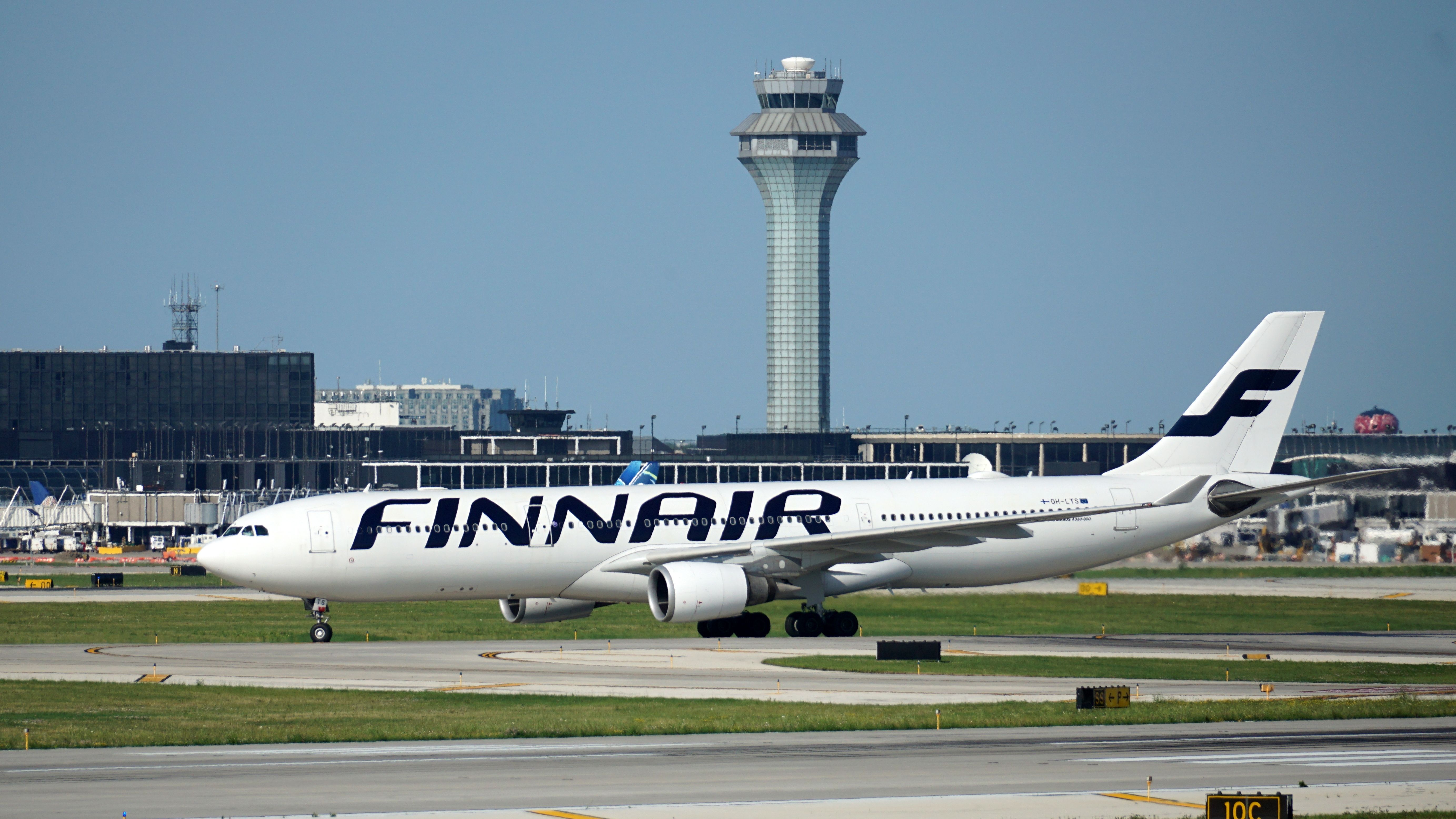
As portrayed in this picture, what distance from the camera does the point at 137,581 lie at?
8375 cm

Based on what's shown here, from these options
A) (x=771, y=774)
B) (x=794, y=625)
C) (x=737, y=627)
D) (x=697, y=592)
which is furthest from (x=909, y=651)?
(x=771, y=774)

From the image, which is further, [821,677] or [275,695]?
[821,677]

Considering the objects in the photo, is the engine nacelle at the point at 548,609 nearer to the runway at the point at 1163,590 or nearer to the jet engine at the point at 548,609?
the jet engine at the point at 548,609

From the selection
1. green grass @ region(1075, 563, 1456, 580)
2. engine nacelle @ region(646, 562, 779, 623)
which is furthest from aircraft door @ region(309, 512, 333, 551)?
green grass @ region(1075, 563, 1456, 580)

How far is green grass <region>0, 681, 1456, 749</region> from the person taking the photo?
93.0 feet

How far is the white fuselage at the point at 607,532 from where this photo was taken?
151ft

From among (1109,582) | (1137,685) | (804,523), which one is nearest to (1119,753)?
(1137,685)

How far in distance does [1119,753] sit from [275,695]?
1675cm

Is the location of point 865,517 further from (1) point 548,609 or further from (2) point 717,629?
(1) point 548,609

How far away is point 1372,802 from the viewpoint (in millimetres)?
21828

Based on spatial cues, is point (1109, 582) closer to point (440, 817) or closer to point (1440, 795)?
point (1440, 795)

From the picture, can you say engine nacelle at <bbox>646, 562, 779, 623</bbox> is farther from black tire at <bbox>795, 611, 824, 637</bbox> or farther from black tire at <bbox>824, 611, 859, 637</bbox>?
black tire at <bbox>824, 611, 859, 637</bbox>

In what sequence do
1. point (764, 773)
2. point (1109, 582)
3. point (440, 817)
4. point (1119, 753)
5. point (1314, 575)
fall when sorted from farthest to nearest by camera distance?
point (1314, 575) < point (1109, 582) < point (1119, 753) < point (764, 773) < point (440, 817)

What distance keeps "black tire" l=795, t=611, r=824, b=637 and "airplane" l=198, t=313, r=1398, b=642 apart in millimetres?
64
